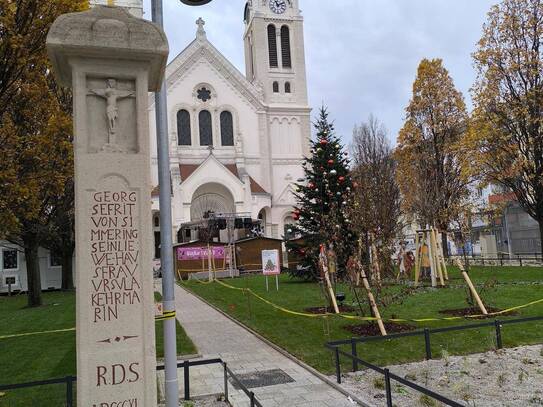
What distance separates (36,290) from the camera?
861 inches

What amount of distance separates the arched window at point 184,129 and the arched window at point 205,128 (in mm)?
1181

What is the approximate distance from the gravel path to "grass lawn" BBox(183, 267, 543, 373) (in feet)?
1.54

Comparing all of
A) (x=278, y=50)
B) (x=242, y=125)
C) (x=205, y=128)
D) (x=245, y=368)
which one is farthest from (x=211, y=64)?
(x=245, y=368)

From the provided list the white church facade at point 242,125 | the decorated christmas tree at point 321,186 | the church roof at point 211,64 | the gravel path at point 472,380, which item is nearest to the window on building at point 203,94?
the white church facade at point 242,125

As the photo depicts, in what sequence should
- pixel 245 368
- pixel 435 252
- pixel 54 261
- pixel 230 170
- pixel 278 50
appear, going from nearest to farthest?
1. pixel 245 368
2. pixel 435 252
3. pixel 54 261
4. pixel 230 170
5. pixel 278 50

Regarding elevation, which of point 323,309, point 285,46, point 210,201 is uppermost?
point 285,46

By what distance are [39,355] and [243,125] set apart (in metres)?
41.4

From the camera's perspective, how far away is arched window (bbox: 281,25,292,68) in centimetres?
5433

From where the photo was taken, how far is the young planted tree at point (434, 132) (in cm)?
3061

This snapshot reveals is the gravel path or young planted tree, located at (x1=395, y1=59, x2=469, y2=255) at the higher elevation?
young planted tree, located at (x1=395, y1=59, x2=469, y2=255)

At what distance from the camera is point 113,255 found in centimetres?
496

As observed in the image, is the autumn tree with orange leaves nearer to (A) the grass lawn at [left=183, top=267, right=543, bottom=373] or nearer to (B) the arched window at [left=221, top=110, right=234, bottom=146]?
(A) the grass lawn at [left=183, top=267, right=543, bottom=373]

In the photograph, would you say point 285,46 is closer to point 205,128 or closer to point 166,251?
point 205,128

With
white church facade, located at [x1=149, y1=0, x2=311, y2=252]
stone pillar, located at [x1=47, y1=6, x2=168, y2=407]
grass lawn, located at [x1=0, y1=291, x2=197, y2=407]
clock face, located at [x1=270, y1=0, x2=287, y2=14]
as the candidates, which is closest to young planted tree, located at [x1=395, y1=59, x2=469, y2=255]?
white church facade, located at [x1=149, y1=0, x2=311, y2=252]
